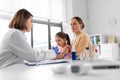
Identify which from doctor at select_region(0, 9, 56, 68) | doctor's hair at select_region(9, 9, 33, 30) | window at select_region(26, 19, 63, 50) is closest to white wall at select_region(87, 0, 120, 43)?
window at select_region(26, 19, 63, 50)

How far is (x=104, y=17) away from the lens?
5.58m

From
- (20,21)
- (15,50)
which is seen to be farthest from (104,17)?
(15,50)

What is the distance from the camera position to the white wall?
17.5ft

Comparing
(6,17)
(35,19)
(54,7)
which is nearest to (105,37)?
(54,7)

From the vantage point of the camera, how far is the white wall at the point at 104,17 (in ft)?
17.5

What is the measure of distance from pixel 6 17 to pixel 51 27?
4.88 feet

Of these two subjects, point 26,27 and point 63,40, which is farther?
point 63,40

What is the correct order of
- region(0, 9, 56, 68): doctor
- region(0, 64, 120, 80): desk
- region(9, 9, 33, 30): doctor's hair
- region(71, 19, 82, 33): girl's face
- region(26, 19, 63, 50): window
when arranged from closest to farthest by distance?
1. region(0, 64, 120, 80): desk
2. region(0, 9, 56, 68): doctor
3. region(9, 9, 33, 30): doctor's hair
4. region(71, 19, 82, 33): girl's face
5. region(26, 19, 63, 50): window

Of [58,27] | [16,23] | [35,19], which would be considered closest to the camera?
[16,23]

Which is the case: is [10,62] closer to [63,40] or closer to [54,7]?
[63,40]

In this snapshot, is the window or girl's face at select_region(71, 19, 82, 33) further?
the window

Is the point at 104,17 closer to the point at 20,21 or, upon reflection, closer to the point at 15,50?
the point at 20,21

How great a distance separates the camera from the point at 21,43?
1.61m

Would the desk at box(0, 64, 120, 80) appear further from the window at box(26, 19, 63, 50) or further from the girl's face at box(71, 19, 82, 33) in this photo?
the window at box(26, 19, 63, 50)
